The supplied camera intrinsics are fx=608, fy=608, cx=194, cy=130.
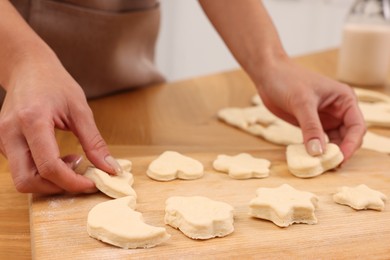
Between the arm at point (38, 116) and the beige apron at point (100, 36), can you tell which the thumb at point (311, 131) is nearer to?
the arm at point (38, 116)

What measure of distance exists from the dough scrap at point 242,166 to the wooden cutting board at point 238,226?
1cm

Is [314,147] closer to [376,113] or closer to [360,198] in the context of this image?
[360,198]

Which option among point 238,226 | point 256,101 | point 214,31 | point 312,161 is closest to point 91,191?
point 238,226

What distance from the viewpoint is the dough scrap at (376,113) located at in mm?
1533

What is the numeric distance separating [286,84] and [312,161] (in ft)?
0.70

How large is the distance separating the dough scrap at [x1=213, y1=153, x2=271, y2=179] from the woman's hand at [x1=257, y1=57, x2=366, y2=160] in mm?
99

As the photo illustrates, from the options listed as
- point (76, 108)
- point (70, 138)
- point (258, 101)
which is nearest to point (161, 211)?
point (76, 108)

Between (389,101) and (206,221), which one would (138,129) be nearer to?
(206,221)

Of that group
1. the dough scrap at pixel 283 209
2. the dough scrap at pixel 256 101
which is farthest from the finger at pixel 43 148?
the dough scrap at pixel 256 101

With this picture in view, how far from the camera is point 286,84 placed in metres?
1.27

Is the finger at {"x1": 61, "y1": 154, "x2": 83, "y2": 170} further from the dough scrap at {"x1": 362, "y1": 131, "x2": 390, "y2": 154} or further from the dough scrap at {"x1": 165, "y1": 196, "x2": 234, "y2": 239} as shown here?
the dough scrap at {"x1": 362, "y1": 131, "x2": 390, "y2": 154}

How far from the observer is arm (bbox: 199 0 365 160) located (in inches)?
48.1

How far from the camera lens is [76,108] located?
0.98m

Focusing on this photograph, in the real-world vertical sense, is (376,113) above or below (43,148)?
below
